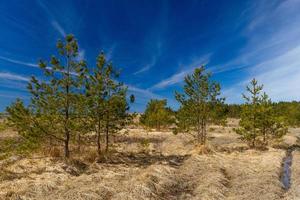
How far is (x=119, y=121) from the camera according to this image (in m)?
20.5

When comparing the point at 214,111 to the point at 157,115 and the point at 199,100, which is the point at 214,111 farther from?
the point at 157,115

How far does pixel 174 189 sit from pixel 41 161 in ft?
27.5

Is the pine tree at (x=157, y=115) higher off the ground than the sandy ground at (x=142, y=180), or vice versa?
the pine tree at (x=157, y=115)

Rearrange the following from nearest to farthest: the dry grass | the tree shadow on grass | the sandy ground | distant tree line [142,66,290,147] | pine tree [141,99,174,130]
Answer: the sandy ground, the dry grass, the tree shadow on grass, distant tree line [142,66,290,147], pine tree [141,99,174,130]

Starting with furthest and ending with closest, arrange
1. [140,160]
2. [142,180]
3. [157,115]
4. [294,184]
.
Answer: [157,115], [140,160], [294,184], [142,180]

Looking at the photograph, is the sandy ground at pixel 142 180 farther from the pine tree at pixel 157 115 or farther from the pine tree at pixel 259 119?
the pine tree at pixel 157 115

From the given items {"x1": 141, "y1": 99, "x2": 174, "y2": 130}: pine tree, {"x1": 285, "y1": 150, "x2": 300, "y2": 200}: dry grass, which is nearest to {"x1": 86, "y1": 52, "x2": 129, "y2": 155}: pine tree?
{"x1": 285, "y1": 150, "x2": 300, "y2": 200}: dry grass

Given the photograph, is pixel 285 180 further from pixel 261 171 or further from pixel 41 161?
pixel 41 161

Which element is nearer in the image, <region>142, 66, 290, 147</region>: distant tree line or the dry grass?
the dry grass

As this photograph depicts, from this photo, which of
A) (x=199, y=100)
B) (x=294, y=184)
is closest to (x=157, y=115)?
(x=199, y=100)

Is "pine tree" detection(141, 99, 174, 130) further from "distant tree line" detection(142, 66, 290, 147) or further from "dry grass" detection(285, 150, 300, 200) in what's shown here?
"dry grass" detection(285, 150, 300, 200)

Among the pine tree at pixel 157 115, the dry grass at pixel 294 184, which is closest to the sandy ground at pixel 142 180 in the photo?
the dry grass at pixel 294 184

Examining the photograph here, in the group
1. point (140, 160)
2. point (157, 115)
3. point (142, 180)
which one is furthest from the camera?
point (157, 115)

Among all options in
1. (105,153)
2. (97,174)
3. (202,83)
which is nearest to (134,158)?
(105,153)
